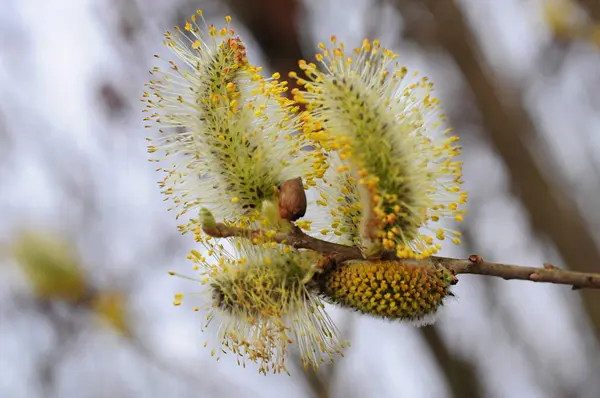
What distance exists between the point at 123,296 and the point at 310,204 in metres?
3.08

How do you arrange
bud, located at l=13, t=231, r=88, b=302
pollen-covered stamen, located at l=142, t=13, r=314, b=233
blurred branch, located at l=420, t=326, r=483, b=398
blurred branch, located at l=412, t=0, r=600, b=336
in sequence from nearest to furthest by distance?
1. pollen-covered stamen, located at l=142, t=13, r=314, b=233
2. blurred branch, located at l=412, t=0, r=600, b=336
3. blurred branch, located at l=420, t=326, r=483, b=398
4. bud, located at l=13, t=231, r=88, b=302

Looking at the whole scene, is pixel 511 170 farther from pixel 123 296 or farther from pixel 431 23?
pixel 123 296

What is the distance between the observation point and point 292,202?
152 cm

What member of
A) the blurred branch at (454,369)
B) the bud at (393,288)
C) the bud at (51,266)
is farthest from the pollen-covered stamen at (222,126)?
the bud at (51,266)

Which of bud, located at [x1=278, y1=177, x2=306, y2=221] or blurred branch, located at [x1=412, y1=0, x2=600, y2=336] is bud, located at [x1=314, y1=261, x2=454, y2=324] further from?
blurred branch, located at [x1=412, y1=0, x2=600, y2=336]

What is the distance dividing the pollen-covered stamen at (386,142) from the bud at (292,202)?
12cm

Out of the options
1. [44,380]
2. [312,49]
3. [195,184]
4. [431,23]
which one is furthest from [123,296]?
[195,184]

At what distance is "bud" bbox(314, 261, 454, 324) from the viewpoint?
1431mm

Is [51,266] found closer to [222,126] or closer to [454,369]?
[454,369]

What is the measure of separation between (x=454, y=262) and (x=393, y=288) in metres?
0.16

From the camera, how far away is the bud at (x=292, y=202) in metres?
1.52

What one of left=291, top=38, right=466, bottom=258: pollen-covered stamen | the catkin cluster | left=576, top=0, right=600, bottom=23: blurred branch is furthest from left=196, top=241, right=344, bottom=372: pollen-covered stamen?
left=576, top=0, right=600, bottom=23: blurred branch

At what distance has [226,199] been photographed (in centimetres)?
164

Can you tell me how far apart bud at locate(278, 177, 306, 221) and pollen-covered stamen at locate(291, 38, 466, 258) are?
0.12 meters
